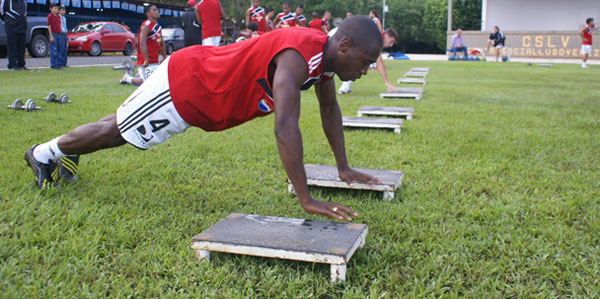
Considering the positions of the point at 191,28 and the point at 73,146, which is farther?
the point at 191,28

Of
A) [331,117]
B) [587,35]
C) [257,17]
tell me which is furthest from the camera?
[587,35]

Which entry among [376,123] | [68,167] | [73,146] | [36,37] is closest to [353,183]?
[73,146]

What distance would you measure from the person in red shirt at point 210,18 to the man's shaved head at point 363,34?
8.40 metres

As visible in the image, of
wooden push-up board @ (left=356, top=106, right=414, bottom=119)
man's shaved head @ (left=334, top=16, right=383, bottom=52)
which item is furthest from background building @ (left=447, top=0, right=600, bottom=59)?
man's shaved head @ (left=334, top=16, right=383, bottom=52)

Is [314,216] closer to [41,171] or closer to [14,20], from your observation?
[41,171]

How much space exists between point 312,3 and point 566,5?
31326mm

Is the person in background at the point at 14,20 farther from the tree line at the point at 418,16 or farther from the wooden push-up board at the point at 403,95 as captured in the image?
the tree line at the point at 418,16

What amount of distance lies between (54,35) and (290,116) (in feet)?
49.0

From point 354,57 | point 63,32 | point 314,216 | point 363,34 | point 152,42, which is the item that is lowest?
point 314,216

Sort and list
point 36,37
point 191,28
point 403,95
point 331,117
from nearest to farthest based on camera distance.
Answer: point 331,117 < point 403,95 < point 191,28 < point 36,37

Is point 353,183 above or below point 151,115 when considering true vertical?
below

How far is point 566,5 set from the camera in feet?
125

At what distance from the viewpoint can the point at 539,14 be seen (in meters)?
39.0

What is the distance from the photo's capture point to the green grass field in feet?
7.64
